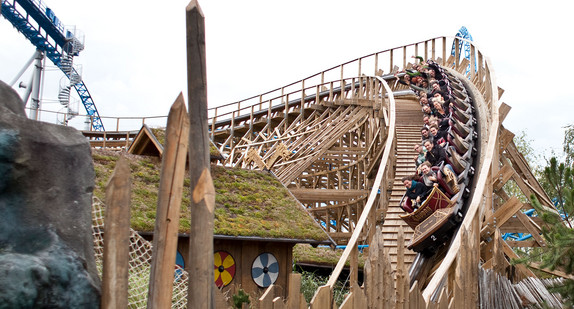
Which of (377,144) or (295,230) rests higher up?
(377,144)

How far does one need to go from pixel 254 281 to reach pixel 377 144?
8.12 metres

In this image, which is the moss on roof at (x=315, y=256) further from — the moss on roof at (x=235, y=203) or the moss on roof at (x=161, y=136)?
the moss on roof at (x=161, y=136)

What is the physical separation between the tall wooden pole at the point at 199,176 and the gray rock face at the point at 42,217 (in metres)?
0.54

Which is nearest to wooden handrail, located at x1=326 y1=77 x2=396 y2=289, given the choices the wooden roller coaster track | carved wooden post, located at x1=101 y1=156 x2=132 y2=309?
the wooden roller coaster track

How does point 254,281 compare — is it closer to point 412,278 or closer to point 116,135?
point 412,278

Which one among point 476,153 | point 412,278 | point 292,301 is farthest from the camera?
point 476,153

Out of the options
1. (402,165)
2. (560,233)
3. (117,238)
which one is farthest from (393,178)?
(117,238)

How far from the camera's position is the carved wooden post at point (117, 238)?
324 centimetres

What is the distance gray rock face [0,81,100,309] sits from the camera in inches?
115

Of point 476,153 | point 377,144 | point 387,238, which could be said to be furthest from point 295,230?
point 377,144

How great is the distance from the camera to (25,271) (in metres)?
2.90

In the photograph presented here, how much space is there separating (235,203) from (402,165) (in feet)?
15.2

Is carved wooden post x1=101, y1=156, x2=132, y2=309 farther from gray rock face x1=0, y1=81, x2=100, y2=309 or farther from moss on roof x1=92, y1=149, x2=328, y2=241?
moss on roof x1=92, y1=149, x2=328, y2=241

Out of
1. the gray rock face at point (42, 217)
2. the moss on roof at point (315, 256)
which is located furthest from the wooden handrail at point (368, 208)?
the moss on roof at point (315, 256)
